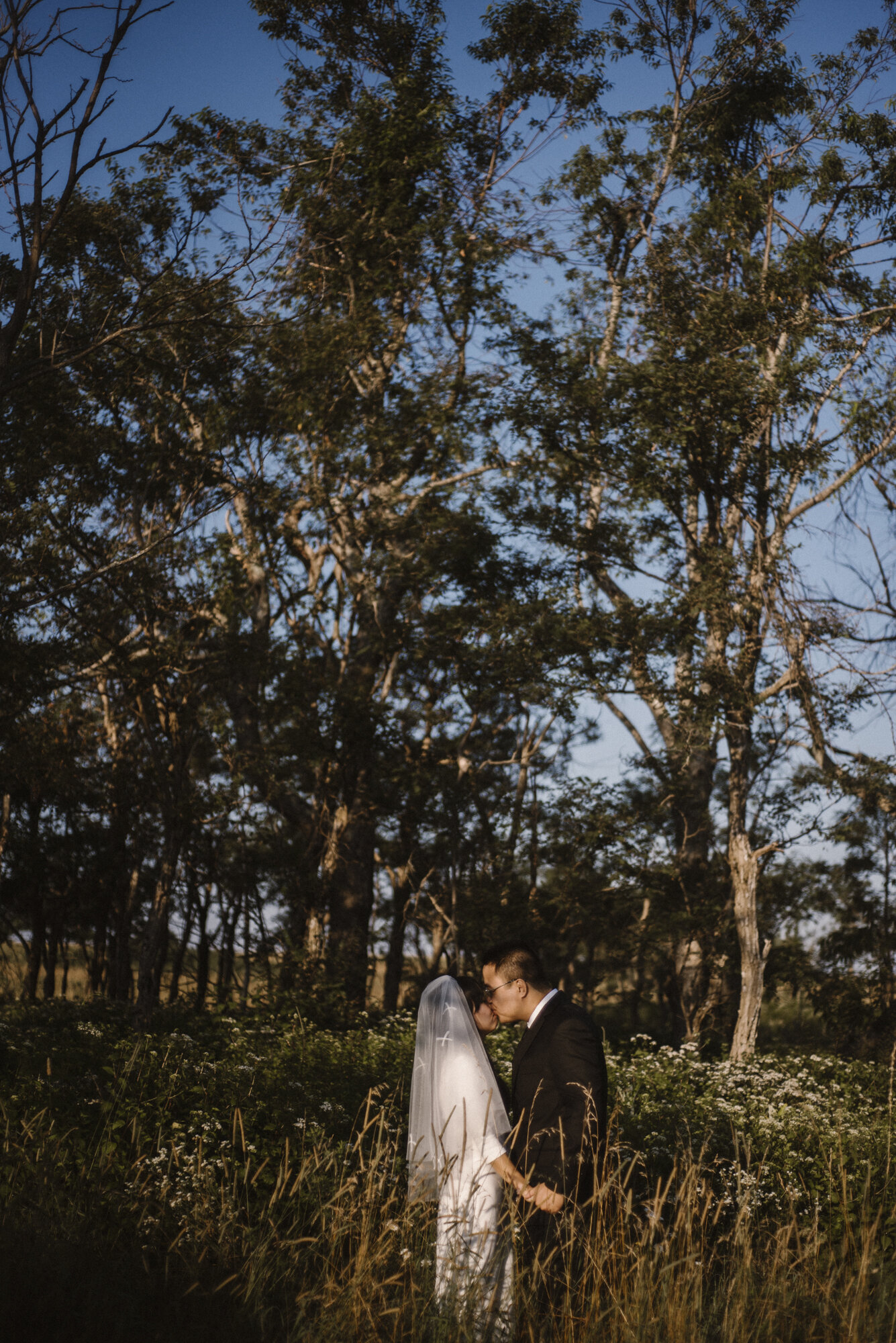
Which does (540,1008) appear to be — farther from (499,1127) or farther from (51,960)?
(51,960)

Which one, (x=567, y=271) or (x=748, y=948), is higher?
(x=567, y=271)

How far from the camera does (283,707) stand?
14680 millimetres

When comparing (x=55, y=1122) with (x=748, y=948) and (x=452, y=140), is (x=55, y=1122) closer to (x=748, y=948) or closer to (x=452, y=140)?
(x=748, y=948)

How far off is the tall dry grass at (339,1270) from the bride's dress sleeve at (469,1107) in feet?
0.80

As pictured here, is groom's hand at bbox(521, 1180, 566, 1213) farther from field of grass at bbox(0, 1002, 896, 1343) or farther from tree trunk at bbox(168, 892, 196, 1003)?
tree trunk at bbox(168, 892, 196, 1003)

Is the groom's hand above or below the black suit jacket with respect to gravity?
below

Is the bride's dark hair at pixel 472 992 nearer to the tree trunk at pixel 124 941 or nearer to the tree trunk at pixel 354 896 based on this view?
the tree trunk at pixel 354 896

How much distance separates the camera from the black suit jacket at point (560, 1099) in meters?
3.46

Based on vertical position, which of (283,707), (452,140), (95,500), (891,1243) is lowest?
(891,1243)

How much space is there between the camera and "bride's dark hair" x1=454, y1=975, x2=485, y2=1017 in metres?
3.77

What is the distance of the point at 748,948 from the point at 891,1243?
25.2 ft

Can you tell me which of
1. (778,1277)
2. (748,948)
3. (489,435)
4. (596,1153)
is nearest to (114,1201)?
(596,1153)

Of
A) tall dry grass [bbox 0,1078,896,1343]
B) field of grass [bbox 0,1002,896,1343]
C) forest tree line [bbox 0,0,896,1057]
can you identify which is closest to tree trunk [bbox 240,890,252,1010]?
forest tree line [bbox 0,0,896,1057]

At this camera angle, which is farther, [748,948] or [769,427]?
[769,427]
